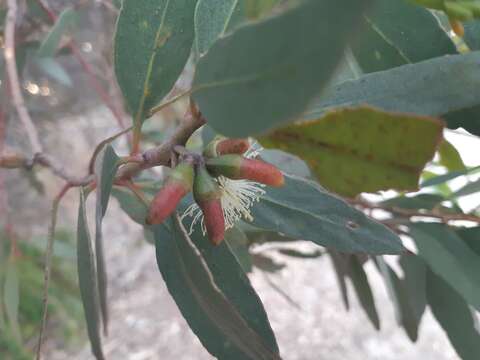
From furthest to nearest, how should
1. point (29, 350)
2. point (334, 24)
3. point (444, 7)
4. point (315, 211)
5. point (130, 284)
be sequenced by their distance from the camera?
point (130, 284)
point (29, 350)
point (315, 211)
point (444, 7)
point (334, 24)

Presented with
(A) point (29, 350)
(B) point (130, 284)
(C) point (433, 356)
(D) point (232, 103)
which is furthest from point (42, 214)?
(D) point (232, 103)

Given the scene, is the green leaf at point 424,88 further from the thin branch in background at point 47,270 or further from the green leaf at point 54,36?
Answer: the green leaf at point 54,36

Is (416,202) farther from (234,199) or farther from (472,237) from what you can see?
(234,199)

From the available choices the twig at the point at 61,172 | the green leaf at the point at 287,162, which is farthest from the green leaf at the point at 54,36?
the green leaf at the point at 287,162

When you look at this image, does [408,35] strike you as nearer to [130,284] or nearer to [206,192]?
[206,192]

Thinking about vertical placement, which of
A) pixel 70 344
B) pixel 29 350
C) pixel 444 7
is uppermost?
pixel 444 7

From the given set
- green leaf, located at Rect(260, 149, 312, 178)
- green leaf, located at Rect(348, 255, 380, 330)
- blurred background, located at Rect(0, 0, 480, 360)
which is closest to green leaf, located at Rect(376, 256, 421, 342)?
green leaf, located at Rect(348, 255, 380, 330)

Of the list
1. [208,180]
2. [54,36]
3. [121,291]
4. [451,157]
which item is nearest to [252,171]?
[208,180]
